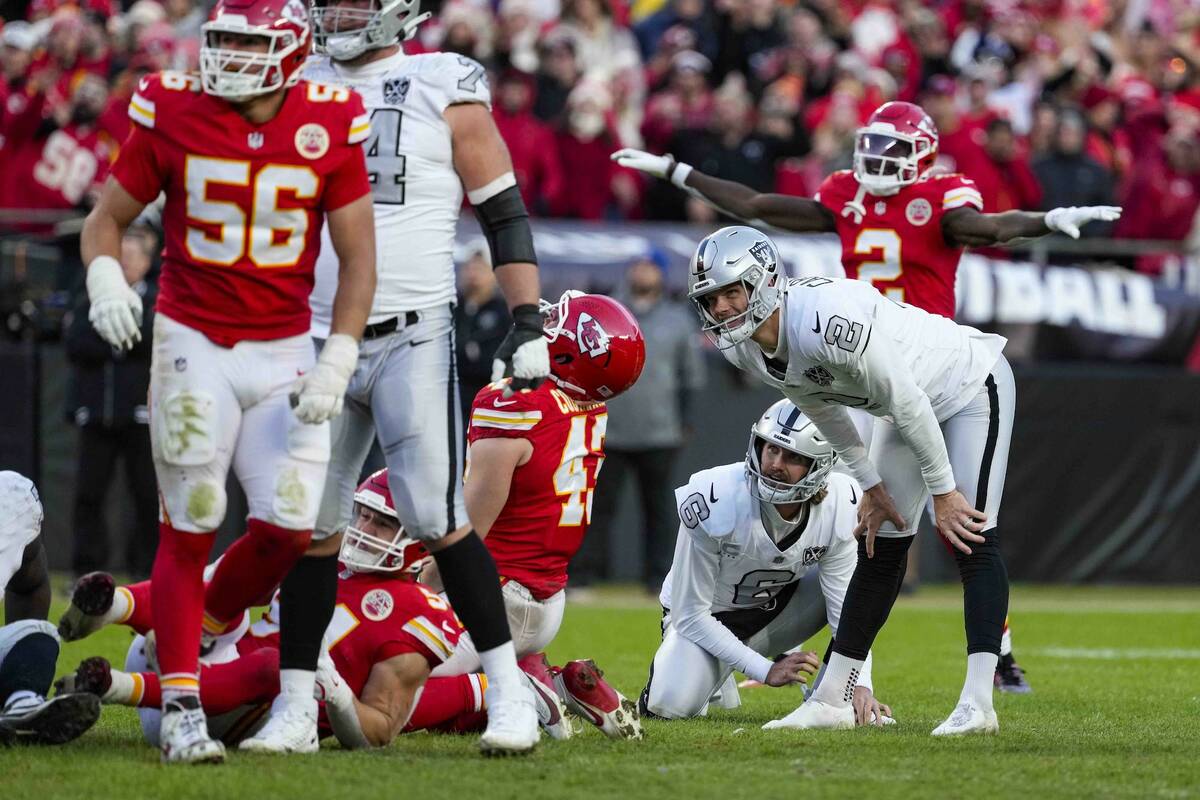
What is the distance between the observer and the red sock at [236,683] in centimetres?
482

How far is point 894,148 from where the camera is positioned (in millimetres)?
7285

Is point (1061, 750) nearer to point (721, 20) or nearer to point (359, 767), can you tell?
point (359, 767)

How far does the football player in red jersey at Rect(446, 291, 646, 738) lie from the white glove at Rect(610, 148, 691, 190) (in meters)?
1.31

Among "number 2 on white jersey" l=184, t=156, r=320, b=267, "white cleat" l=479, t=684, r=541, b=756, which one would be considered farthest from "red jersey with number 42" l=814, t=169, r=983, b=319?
"number 2 on white jersey" l=184, t=156, r=320, b=267

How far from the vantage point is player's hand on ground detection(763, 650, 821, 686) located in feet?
19.4

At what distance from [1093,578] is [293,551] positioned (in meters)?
9.17

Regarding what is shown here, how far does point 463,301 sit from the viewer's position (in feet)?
37.7

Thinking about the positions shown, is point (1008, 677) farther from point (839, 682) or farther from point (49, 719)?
point (49, 719)

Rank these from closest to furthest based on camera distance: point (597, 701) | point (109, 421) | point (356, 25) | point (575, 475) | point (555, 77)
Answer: point (356, 25) < point (597, 701) < point (575, 475) < point (109, 421) < point (555, 77)

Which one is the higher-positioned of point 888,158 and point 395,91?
point 395,91

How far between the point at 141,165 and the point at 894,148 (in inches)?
145

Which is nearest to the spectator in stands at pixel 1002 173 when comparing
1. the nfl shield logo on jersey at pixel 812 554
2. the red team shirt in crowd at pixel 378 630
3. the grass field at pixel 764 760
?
the grass field at pixel 764 760

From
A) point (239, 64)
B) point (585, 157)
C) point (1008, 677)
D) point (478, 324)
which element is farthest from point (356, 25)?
point (585, 157)

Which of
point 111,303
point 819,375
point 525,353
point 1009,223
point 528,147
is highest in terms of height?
point 528,147
